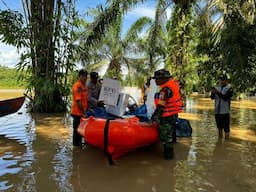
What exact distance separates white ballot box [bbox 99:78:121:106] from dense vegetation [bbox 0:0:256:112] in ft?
14.0

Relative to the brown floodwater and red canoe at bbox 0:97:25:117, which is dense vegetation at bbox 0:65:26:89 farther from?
the brown floodwater

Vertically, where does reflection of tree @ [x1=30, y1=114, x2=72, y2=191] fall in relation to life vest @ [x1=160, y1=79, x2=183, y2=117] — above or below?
below

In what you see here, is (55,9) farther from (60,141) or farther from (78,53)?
(60,141)

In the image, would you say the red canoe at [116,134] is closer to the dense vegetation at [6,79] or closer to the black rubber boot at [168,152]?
the black rubber boot at [168,152]

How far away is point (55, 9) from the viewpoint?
14617 mm

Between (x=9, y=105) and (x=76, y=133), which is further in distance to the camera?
(x=9, y=105)

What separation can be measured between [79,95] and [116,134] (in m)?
1.68

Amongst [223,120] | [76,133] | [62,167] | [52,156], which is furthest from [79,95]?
[223,120]

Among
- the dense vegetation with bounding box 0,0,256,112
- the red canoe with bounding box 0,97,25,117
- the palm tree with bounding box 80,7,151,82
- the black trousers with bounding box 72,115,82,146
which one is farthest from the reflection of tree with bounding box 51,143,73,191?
the palm tree with bounding box 80,7,151,82

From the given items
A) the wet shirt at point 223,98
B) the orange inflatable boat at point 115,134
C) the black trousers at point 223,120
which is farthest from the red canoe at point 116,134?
the black trousers at point 223,120

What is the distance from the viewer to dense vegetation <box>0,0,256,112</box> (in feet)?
36.1

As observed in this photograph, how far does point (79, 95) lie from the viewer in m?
7.52

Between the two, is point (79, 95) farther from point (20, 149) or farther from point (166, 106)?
point (166, 106)

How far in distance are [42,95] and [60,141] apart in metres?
6.22
